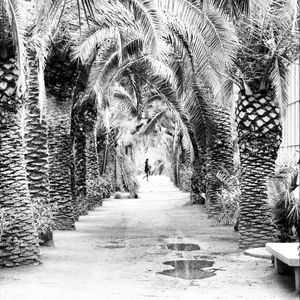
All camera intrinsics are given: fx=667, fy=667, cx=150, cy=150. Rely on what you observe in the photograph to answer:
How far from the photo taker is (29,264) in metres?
11.8

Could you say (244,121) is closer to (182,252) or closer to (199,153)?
(182,252)

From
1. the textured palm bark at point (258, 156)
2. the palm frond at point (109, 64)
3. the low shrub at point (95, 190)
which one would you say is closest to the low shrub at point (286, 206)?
the textured palm bark at point (258, 156)

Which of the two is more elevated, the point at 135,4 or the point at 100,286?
the point at 135,4

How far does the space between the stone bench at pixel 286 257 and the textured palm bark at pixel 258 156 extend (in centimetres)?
338

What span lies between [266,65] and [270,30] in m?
0.79

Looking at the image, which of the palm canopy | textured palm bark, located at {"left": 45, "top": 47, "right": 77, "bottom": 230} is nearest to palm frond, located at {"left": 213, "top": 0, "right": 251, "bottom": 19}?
the palm canopy

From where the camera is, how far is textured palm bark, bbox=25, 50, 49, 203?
15172 mm

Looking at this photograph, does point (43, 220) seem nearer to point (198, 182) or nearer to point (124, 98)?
point (198, 182)

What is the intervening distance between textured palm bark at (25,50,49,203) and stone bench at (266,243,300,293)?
253 inches

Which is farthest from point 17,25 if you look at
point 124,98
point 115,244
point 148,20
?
point 124,98

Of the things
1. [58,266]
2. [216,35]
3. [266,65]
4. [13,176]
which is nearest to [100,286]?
[58,266]

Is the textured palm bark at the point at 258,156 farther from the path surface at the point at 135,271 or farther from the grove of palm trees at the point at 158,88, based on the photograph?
the path surface at the point at 135,271

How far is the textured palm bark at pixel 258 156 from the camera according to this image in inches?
551

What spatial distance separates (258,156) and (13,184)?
17.3 feet
